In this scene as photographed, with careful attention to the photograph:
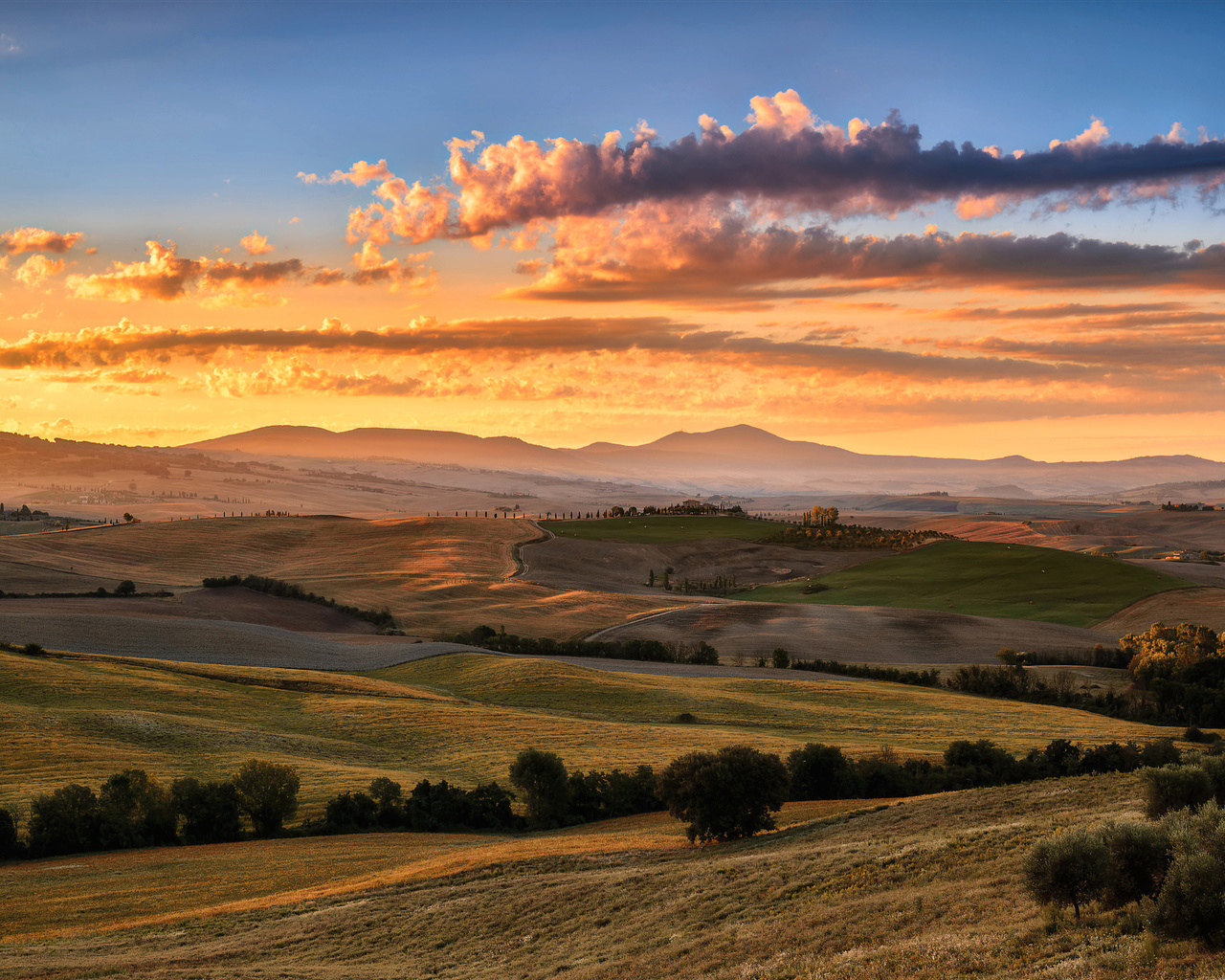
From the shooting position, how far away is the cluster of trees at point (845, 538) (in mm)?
162500

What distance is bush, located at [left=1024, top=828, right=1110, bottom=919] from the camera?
15.9 meters

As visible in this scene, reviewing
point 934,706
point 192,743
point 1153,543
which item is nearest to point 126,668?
point 192,743

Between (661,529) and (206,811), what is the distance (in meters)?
139

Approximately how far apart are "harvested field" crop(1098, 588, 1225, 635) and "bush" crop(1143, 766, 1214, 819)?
3316 inches

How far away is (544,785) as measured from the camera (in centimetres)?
4353

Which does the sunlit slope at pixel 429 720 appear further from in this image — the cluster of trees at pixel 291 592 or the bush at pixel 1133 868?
the bush at pixel 1133 868

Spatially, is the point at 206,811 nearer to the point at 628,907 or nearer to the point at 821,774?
the point at 628,907

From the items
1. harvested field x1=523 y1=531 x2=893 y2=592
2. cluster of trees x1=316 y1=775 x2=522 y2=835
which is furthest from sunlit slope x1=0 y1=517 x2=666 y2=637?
cluster of trees x1=316 y1=775 x2=522 y2=835

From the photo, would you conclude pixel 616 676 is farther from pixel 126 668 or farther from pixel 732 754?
pixel 732 754

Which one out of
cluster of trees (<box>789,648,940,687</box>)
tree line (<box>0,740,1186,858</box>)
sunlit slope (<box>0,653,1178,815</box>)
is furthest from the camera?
cluster of trees (<box>789,648,940,687</box>)

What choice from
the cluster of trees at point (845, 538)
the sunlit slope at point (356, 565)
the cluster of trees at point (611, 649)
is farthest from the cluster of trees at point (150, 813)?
the cluster of trees at point (845, 538)

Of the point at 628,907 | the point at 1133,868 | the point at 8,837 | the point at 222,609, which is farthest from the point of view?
the point at 222,609

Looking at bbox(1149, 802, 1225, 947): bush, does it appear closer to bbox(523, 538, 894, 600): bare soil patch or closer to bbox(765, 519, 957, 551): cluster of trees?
bbox(523, 538, 894, 600): bare soil patch

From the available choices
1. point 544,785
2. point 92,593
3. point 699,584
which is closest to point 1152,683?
point 544,785
